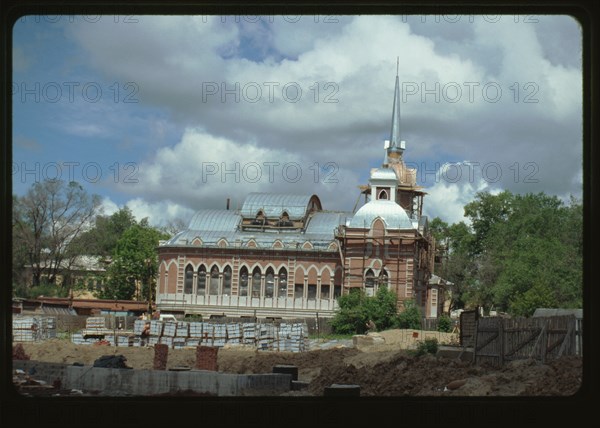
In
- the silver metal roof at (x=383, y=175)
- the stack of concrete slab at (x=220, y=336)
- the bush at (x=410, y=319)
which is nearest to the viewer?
the stack of concrete slab at (x=220, y=336)

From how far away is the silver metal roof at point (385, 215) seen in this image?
42.1 m

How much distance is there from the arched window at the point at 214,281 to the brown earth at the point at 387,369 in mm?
16953

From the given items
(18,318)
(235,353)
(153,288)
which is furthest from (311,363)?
(153,288)

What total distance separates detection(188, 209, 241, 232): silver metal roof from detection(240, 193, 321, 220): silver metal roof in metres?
0.77

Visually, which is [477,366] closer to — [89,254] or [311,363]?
[311,363]

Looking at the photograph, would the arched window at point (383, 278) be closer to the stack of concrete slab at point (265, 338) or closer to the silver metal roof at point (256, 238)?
the silver metal roof at point (256, 238)

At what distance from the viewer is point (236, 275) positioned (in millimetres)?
45312

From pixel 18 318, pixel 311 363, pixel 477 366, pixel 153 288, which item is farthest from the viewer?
pixel 153 288

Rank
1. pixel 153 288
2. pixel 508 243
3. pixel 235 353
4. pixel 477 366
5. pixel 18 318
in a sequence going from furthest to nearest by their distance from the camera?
pixel 153 288
pixel 508 243
pixel 18 318
pixel 235 353
pixel 477 366

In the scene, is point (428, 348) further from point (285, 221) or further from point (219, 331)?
point (285, 221)

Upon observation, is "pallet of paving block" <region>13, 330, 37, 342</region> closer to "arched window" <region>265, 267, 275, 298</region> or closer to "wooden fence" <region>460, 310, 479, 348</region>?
"wooden fence" <region>460, 310, 479, 348</region>

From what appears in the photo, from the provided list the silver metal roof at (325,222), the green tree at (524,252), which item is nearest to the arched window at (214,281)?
the silver metal roof at (325,222)
